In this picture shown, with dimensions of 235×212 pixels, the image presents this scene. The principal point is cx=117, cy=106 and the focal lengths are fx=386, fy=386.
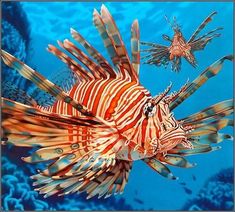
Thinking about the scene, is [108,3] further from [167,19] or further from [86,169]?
[86,169]

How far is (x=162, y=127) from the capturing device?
2.12m

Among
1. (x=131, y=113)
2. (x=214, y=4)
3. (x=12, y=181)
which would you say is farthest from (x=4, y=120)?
(x=214, y=4)

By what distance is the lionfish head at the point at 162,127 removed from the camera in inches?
81.6

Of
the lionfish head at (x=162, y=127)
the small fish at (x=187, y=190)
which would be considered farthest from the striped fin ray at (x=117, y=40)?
the small fish at (x=187, y=190)

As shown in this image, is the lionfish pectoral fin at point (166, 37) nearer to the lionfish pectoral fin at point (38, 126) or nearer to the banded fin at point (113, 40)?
the banded fin at point (113, 40)

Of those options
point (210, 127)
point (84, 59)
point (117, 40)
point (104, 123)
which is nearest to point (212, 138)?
point (210, 127)

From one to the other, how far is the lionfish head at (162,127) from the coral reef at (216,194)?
1.90m

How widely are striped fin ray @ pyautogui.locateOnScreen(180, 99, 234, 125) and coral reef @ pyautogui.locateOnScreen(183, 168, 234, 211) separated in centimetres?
158

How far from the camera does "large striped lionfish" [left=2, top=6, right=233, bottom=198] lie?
2.04 m

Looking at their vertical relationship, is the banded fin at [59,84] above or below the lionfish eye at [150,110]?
above

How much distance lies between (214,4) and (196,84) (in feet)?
5.72

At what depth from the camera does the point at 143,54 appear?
151 inches

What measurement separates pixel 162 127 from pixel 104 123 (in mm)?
320

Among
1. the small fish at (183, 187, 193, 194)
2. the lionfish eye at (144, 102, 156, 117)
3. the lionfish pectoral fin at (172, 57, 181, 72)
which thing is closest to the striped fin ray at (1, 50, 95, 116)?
the lionfish eye at (144, 102, 156, 117)
